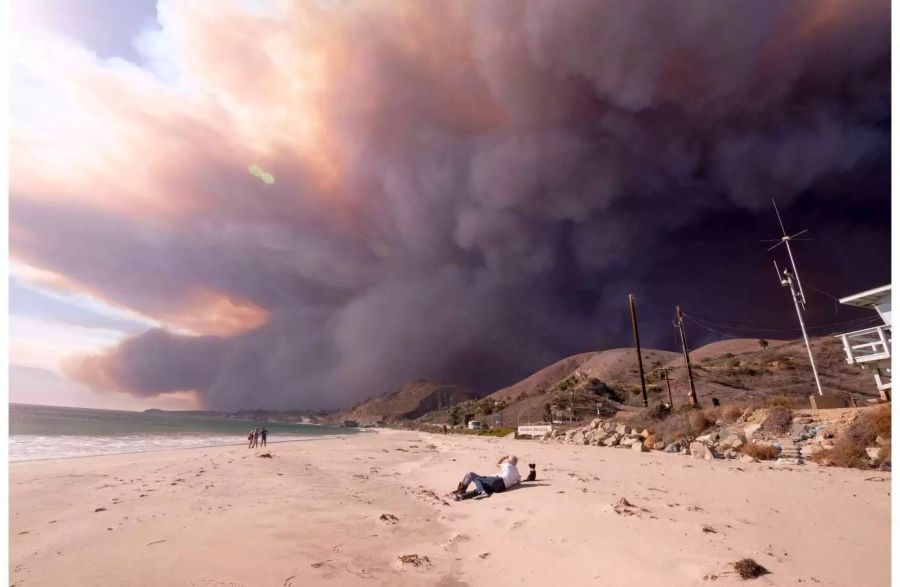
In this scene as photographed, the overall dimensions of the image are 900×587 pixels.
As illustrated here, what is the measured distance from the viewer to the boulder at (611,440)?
926 inches

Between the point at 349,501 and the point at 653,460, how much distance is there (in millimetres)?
11844

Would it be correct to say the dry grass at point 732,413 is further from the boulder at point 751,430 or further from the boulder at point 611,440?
the boulder at point 611,440

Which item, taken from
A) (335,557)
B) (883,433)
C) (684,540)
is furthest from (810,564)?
(883,433)

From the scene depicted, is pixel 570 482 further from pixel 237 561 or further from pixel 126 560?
pixel 126 560

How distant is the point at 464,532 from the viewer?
21.1 feet

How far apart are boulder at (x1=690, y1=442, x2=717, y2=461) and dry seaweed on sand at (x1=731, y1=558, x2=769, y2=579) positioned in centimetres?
1243

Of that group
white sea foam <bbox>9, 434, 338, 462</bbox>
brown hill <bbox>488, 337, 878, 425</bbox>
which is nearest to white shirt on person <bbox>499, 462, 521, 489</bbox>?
white sea foam <bbox>9, 434, 338, 462</bbox>

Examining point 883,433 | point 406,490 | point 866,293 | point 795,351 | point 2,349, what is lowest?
point 406,490

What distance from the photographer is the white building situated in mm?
18516

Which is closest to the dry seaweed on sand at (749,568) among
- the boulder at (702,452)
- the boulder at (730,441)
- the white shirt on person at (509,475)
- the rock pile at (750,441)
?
the white shirt on person at (509,475)

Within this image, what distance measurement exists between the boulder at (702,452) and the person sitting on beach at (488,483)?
9.46 m

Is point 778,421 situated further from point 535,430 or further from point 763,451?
point 535,430

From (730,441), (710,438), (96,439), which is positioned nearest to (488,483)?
(730,441)

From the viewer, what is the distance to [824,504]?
7.45 m
